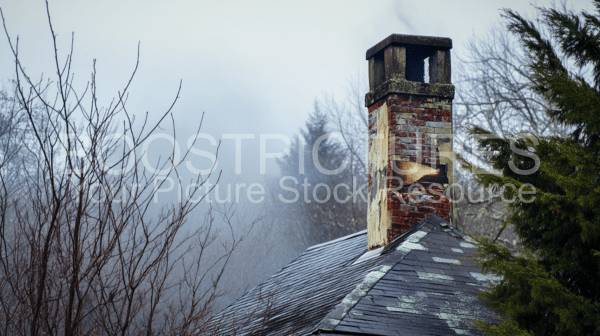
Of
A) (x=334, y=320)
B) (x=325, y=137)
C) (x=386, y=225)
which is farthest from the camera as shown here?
(x=325, y=137)

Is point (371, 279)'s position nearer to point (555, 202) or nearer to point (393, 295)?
point (393, 295)

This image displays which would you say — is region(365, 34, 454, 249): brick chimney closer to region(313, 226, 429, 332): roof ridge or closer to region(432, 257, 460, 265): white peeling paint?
region(313, 226, 429, 332): roof ridge

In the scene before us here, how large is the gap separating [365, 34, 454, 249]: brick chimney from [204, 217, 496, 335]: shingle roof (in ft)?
0.96

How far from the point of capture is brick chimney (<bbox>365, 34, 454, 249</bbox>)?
659 cm

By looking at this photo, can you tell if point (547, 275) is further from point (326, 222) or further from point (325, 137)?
point (325, 137)

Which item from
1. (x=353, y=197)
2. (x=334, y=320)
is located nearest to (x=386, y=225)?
(x=334, y=320)

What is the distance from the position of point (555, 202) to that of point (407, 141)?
318 centimetres

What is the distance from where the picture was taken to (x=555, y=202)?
3627 millimetres

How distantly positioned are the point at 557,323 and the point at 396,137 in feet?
11.8

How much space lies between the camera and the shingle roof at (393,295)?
4613mm

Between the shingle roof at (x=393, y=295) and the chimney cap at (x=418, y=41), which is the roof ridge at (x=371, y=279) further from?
the chimney cap at (x=418, y=41)

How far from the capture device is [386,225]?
6.55 meters

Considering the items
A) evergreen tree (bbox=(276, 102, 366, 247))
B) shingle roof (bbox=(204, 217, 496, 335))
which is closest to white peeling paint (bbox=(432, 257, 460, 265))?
shingle roof (bbox=(204, 217, 496, 335))

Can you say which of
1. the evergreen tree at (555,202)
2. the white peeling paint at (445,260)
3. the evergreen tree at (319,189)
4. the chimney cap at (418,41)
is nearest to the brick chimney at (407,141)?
the chimney cap at (418,41)
